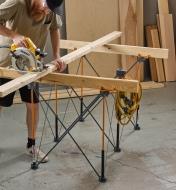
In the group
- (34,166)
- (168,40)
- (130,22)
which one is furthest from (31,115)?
(168,40)

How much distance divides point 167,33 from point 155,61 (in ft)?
1.15

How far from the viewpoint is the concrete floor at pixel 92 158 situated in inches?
107

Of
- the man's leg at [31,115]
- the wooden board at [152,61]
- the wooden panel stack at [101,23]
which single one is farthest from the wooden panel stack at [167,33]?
the man's leg at [31,115]

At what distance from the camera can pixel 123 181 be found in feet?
8.97

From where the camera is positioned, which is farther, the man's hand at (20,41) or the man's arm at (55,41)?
the man's arm at (55,41)

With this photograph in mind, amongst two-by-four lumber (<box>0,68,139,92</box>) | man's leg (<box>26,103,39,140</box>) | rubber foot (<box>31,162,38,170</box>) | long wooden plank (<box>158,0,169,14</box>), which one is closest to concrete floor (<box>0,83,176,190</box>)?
rubber foot (<box>31,162,38,170</box>)

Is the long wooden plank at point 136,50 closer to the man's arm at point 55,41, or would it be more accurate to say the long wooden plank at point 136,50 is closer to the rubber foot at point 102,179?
the man's arm at point 55,41

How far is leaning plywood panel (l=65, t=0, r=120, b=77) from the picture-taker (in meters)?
4.59

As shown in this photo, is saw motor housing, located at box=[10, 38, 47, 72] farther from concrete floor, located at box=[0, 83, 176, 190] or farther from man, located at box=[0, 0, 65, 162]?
concrete floor, located at box=[0, 83, 176, 190]

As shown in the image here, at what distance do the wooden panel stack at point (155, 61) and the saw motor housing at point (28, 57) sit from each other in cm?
273

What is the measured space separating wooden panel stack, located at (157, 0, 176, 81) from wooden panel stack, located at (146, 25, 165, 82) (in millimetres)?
52

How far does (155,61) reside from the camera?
493 centimetres

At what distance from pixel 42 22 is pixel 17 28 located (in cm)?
16

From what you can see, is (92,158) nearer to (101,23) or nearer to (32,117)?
(32,117)
